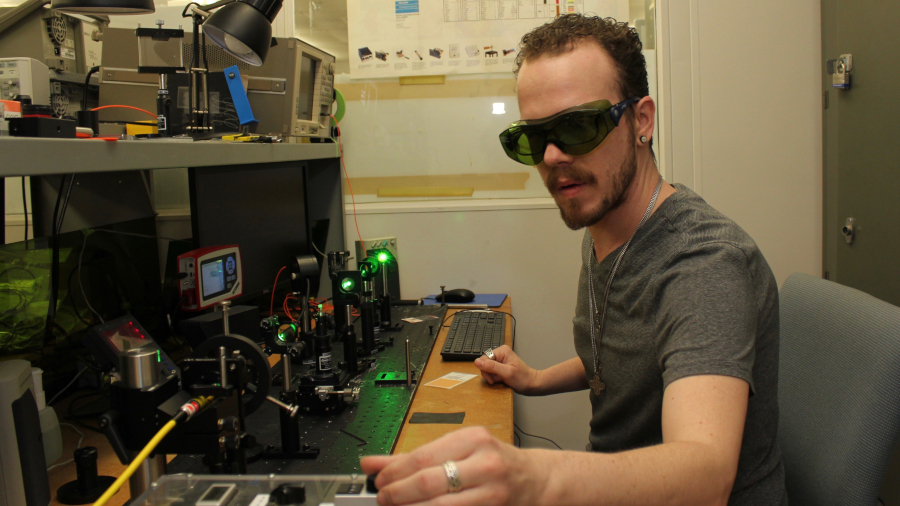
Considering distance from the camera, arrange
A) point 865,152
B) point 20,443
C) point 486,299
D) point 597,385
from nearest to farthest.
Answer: point 20,443 → point 597,385 → point 865,152 → point 486,299

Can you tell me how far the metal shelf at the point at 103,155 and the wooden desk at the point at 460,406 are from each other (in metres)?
0.69

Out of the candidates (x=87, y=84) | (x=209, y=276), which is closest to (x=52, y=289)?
(x=209, y=276)

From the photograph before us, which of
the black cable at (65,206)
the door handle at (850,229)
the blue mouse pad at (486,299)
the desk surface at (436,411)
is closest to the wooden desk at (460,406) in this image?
the desk surface at (436,411)

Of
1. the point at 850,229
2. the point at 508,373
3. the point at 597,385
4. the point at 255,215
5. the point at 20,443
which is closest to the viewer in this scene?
the point at 20,443

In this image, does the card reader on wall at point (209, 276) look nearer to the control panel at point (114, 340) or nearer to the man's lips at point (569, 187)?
the control panel at point (114, 340)

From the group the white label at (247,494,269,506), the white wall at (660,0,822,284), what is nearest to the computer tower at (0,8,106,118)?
the white label at (247,494,269,506)

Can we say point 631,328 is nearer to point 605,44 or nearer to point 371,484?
point 605,44

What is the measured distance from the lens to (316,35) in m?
2.64

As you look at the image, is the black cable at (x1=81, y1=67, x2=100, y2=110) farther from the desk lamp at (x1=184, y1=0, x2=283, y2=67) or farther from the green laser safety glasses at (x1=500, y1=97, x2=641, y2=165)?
the green laser safety glasses at (x1=500, y1=97, x2=641, y2=165)

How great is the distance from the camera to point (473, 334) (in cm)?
192

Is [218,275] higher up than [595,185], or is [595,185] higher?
[595,185]

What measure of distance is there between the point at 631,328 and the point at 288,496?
26.9 inches

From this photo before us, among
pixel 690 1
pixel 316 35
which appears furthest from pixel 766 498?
pixel 316 35

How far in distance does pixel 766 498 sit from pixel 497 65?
1.99m
